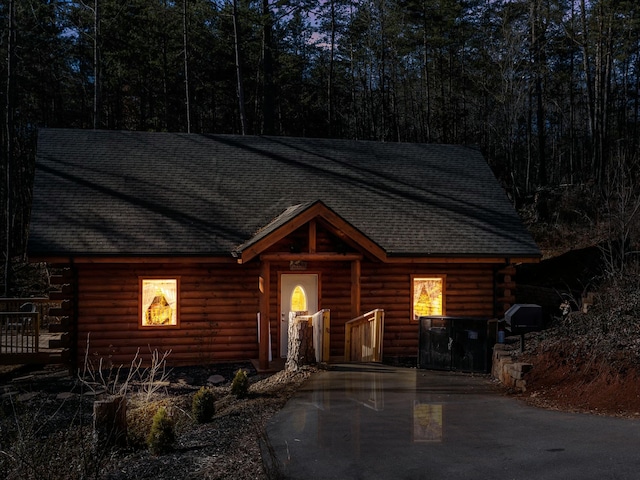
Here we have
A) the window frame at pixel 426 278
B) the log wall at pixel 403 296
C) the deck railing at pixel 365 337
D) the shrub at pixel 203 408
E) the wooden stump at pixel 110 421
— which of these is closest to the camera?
the wooden stump at pixel 110 421

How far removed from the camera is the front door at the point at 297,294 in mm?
15102

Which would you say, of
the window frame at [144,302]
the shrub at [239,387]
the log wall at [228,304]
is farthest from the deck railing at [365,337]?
the window frame at [144,302]

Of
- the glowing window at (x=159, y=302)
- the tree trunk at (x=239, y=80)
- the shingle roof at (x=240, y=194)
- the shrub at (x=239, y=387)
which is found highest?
the tree trunk at (x=239, y=80)

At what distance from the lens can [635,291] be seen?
10.8 meters

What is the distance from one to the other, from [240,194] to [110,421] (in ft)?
32.1

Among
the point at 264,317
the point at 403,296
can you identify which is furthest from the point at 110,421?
the point at 403,296

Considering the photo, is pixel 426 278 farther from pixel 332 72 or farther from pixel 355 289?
pixel 332 72

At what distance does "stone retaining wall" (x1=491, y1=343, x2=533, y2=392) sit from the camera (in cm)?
1026

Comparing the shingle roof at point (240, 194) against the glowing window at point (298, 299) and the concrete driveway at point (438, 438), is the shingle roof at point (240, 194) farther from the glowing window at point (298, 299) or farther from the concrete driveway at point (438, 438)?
the concrete driveway at point (438, 438)

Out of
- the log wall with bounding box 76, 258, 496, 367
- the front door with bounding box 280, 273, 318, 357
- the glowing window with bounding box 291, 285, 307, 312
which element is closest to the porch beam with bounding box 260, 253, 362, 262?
the log wall with bounding box 76, 258, 496, 367

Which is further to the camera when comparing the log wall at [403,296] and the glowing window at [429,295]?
the glowing window at [429,295]

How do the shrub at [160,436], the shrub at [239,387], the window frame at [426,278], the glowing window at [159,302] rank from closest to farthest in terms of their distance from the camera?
the shrub at [160,436], the shrub at [239,387], the glowing window at [159,302], the window frame at [426,278]

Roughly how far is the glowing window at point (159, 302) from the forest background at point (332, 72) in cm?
1287

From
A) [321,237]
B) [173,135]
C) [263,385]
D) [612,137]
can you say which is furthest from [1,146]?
[612,137]
